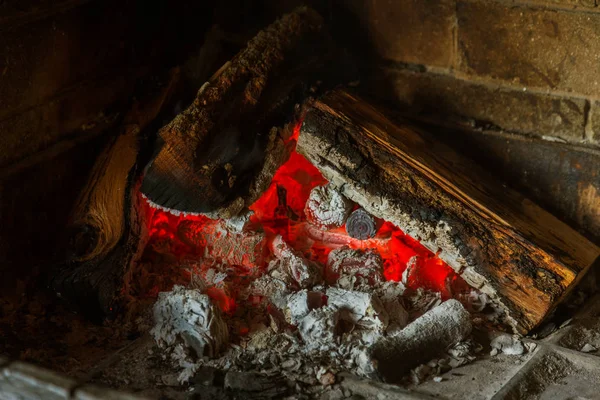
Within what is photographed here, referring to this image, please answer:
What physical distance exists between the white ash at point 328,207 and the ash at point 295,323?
0.26 metres

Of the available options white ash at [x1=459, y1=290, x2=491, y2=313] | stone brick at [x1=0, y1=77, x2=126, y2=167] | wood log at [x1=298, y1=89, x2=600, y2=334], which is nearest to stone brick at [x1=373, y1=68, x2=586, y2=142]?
wood log at [x1=298, y1=89, x2=600, y2=334]

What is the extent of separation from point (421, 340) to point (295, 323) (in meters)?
0.55

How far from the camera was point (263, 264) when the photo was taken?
392 centimetres

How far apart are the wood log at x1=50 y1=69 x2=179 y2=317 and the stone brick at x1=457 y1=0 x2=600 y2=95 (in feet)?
5.26

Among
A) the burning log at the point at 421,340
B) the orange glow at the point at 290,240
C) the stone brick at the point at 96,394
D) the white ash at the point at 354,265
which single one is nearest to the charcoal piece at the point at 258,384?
the burning log at the point at 421,340

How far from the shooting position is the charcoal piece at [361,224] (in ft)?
12.8

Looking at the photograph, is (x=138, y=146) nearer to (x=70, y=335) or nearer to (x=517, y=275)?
(x=70, y=335)

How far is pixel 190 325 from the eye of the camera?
343cm

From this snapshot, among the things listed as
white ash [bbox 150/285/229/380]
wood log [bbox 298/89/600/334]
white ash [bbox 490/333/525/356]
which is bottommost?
white ash [bbox 150/285/229/380]

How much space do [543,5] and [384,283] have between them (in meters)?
1.51

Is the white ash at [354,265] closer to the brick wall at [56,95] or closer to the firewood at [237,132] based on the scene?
the firewood at [237,132]

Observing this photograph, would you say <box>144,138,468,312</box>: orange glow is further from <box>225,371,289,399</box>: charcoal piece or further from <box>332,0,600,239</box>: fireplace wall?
<box>332,0,600,239</box>: fireplace wall

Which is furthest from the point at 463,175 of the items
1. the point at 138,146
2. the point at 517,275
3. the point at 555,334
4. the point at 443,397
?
the point at 138,146

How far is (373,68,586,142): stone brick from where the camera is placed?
3.92m
